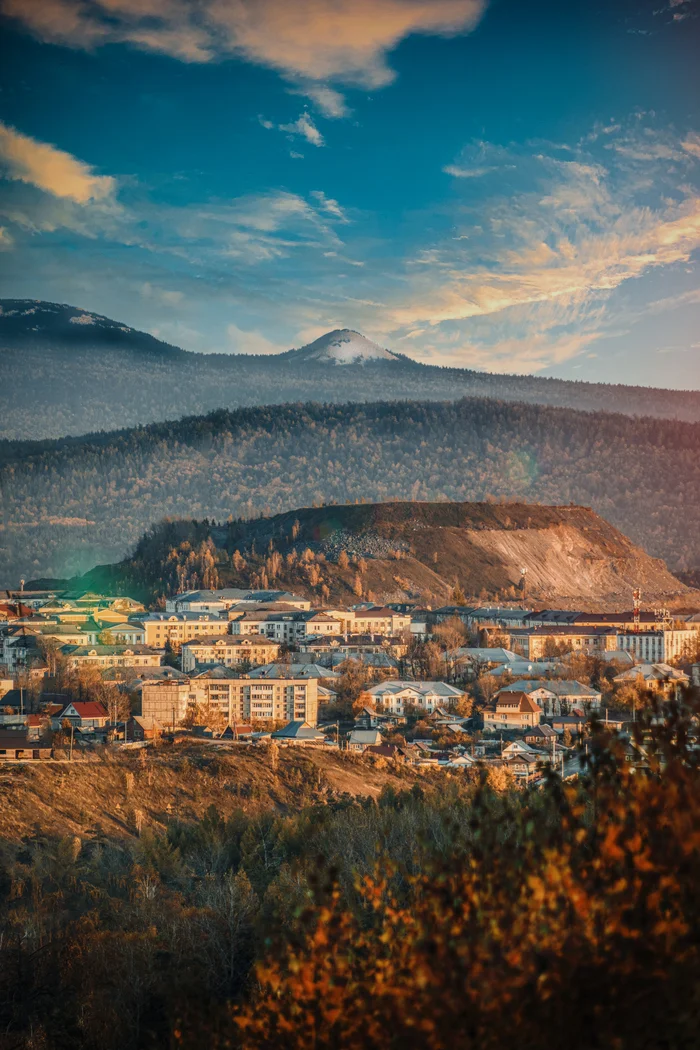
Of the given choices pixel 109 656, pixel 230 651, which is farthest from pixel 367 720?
pixel 230 651

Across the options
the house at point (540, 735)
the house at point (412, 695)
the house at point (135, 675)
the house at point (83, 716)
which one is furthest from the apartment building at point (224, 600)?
the house at point (540, 735)

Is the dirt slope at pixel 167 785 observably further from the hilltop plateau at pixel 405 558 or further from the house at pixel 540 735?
the hilltop plateau at pixel 405 558

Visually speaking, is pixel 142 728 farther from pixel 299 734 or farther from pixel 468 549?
pixel 468 549

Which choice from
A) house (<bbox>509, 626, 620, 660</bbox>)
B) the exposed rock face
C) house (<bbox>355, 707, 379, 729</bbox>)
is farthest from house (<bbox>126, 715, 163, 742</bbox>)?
the exposed rock face

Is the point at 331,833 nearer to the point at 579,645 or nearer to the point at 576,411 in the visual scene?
the point at 579,645

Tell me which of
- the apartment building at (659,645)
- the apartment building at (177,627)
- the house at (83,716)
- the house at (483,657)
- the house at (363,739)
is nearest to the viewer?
the house at (363,739)
